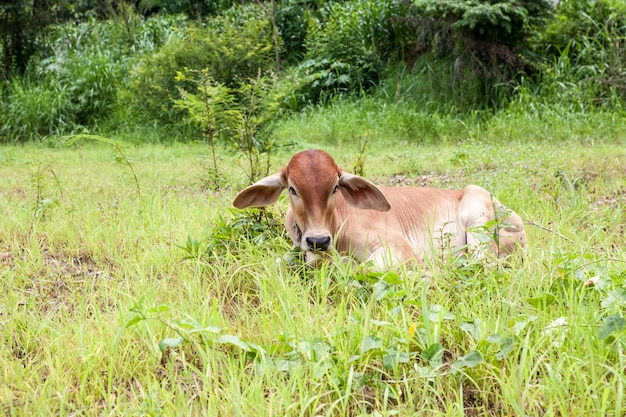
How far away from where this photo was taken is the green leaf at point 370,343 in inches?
87.2

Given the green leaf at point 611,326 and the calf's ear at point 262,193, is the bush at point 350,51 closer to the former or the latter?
the calf's ear at point 262,193

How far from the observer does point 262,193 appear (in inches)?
142

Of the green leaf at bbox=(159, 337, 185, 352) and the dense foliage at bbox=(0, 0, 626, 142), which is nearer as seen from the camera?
the green leaf at bbox=(159, 337, 185, 352)

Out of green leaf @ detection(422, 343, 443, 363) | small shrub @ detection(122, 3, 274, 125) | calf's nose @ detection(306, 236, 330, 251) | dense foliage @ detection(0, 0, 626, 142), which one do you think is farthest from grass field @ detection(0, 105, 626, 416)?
small shrub @ detection(122, 3, 274, 125)

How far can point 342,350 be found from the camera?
2.32 m

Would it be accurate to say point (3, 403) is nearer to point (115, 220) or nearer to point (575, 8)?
point (115, 220)

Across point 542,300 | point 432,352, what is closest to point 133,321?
point 432,352

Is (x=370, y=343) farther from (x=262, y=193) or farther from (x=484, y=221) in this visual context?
(x=484, y=221)

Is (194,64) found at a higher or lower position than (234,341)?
lower

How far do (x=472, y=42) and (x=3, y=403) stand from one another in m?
8.28

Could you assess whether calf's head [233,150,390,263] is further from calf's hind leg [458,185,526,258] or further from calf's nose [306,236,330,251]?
calf's hind leg [458,185,526,258]

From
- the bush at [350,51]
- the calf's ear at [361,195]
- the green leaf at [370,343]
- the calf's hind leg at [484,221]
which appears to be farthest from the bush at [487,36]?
the green leaf at [370,343]

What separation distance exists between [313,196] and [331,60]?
881cm

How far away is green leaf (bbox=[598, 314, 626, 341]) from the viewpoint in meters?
2.16
